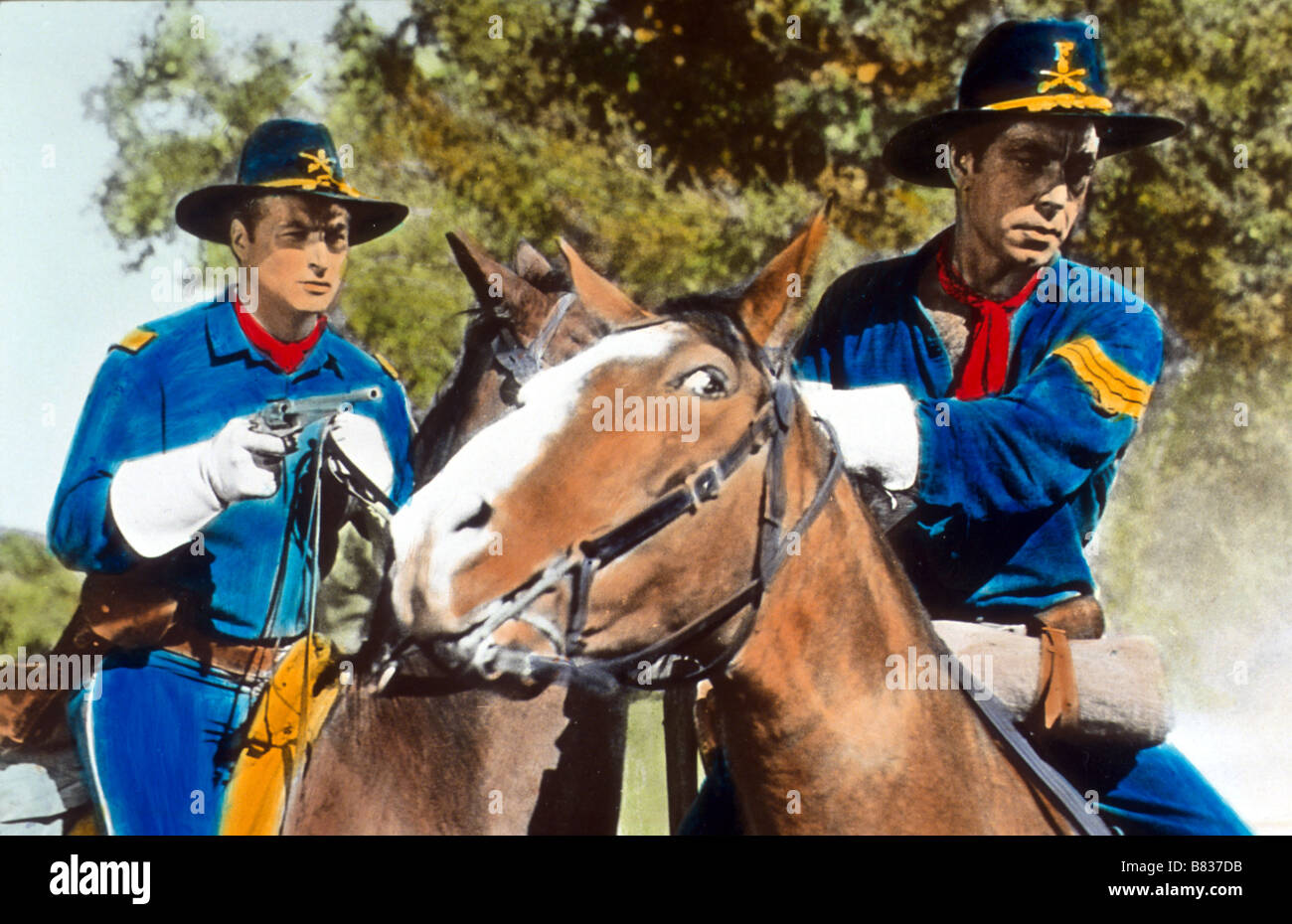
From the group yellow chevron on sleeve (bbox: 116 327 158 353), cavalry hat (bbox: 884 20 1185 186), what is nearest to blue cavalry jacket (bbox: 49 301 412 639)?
yellow chevron on sleeve (bbox: 116 327 158 353)

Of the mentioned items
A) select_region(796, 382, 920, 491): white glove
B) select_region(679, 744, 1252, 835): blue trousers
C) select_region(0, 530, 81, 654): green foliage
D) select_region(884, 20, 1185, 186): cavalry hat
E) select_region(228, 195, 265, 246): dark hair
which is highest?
select_region(884, 20, 1185, 186): cavalry hat

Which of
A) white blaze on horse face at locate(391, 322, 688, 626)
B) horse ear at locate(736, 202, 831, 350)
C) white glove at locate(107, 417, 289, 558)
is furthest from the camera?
white glove at locate(107, 417, 289, 558)

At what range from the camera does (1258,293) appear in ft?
14.8

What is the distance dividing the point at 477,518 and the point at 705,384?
0.67m

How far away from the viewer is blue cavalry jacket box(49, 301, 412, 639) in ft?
13.7

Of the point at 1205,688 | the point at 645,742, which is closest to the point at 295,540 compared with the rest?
the point at 645,742

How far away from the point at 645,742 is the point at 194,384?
6.56 ft

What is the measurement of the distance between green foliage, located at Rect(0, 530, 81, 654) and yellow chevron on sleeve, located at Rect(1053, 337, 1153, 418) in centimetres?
346

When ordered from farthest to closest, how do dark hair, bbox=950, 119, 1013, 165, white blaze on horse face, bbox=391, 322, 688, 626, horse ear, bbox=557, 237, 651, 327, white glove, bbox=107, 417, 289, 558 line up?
dark hair, bbox=950, 119, 1013, 165, white glove, bbox=107, 417, 289, 558, horse ear, bbox=557, 237, 651, 327, white blaze on horse face, bbox=391, 322, 688, 626

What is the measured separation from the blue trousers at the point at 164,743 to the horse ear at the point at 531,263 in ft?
5.72

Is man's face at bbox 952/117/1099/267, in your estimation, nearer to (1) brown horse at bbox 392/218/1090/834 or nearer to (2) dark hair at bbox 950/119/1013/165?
(2) dark hair at bbox 950/119/1013/165

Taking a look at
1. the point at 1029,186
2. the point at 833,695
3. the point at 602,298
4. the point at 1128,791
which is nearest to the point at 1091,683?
the point at 1128,791

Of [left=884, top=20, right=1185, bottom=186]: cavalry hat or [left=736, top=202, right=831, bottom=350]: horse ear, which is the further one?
[left=884, top=20, right=1185, bottom=186]: cavalry hat

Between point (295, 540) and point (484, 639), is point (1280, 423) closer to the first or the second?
point (484, 639)
